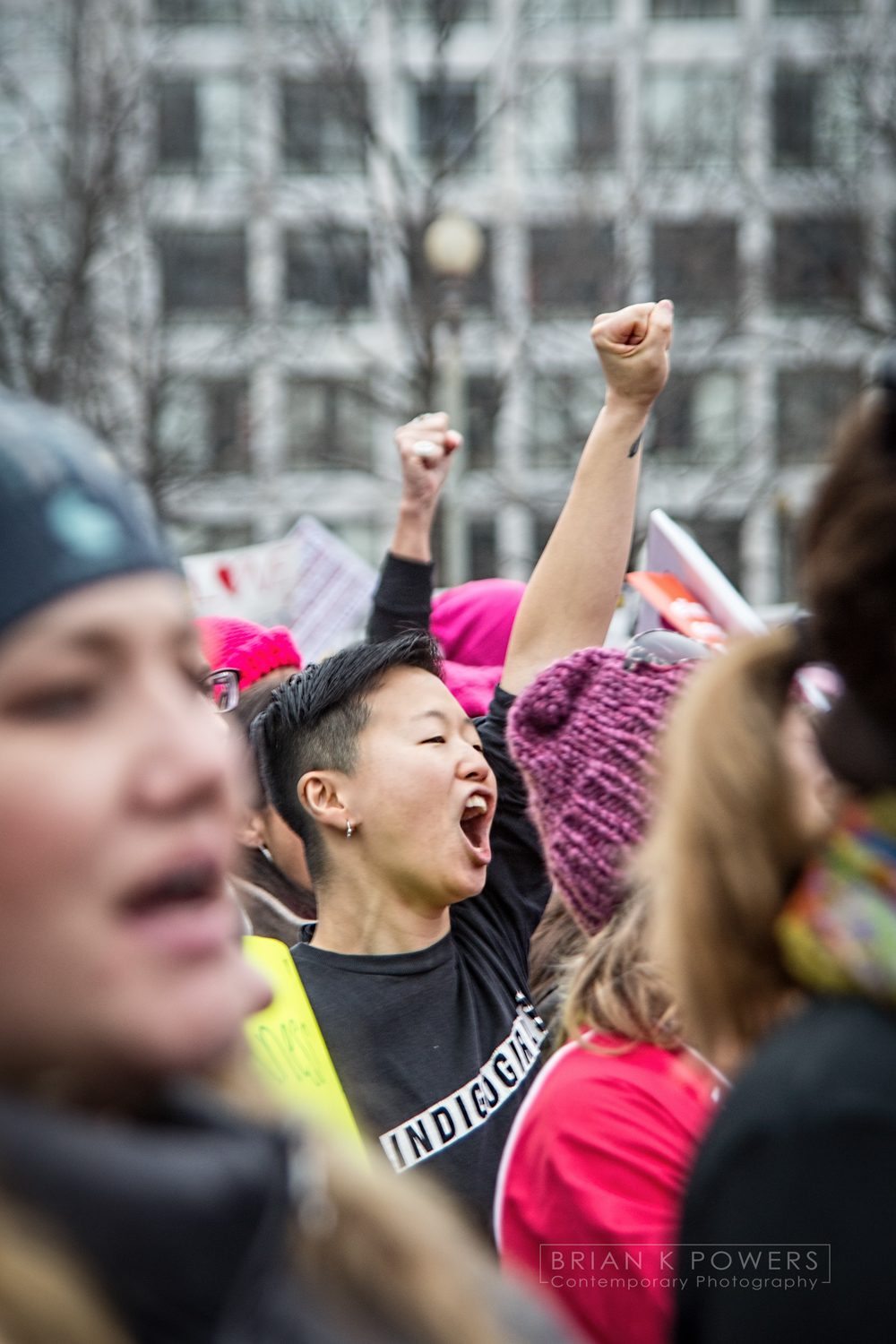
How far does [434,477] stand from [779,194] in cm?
1311

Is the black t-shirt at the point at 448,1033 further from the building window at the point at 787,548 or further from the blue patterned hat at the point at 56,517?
the blue patterned hat at the point at 56,517

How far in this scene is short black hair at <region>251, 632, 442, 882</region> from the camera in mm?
2660

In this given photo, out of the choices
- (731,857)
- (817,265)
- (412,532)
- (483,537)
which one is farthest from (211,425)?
(731,857)

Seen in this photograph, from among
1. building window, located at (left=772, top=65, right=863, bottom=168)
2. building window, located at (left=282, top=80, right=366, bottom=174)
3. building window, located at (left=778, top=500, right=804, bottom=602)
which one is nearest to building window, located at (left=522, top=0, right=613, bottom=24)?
building window, located at (left=282, top=80, right=366, bottom=174)

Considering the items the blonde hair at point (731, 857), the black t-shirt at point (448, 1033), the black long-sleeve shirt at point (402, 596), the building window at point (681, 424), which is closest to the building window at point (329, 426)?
the building window at point (681, 424)

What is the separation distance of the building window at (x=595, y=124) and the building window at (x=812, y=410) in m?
3.21

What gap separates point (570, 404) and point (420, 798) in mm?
12425

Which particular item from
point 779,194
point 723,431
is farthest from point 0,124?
point 723,431

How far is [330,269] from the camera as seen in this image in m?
18.9

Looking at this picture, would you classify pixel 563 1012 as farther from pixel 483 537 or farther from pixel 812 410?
pixel 483 537

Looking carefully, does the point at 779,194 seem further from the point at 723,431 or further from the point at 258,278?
the point at 258,278

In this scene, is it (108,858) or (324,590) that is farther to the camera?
(324,590)

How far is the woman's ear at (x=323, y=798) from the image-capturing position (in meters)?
2.61

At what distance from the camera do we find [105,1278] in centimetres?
83
